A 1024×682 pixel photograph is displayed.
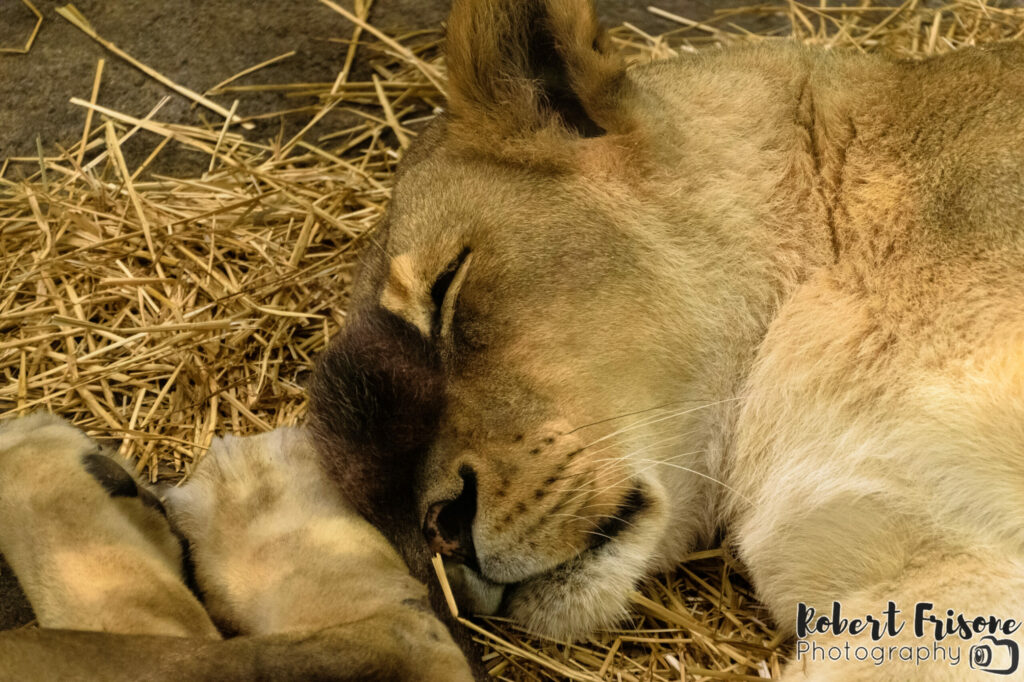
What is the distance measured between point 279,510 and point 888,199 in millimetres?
1734

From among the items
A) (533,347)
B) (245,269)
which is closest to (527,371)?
(533,347)

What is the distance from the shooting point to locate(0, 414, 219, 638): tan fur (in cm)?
244

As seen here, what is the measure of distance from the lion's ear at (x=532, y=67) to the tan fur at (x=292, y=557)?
40.8 inches

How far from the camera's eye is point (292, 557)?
269cm

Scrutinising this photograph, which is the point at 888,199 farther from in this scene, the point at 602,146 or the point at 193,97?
the point at 193,97

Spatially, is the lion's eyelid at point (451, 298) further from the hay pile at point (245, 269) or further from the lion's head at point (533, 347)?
the hay pile at point (245, 269)

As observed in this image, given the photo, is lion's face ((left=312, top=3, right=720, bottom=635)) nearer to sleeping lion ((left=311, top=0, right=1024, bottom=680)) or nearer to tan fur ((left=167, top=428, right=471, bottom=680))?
sleeping lion ((left=311, top=0, right=1024, bottom=680))

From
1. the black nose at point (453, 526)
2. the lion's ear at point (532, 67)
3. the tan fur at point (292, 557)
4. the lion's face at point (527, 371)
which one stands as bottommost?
the tan fur at point (292, 557)

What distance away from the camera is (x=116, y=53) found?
4.56 metres

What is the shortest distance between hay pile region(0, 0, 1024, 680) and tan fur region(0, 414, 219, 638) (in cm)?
49

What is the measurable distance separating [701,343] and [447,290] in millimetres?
654

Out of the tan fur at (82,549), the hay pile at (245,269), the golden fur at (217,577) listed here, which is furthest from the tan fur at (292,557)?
the hay pile at (245,269)

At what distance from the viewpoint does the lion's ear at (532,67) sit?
276 cm

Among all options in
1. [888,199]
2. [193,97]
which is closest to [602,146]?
[888,199]
